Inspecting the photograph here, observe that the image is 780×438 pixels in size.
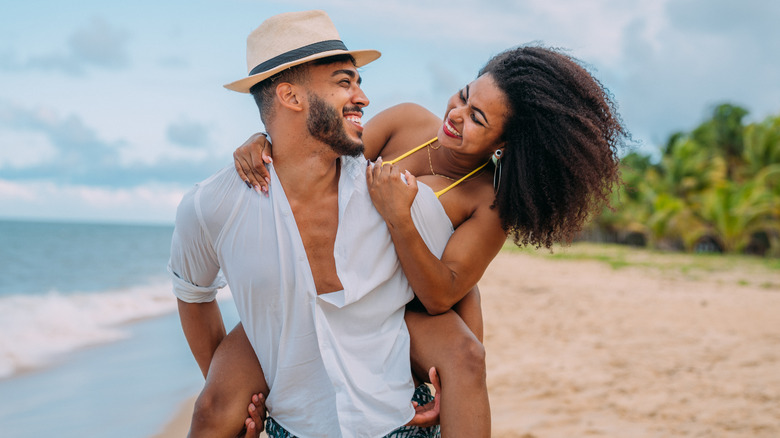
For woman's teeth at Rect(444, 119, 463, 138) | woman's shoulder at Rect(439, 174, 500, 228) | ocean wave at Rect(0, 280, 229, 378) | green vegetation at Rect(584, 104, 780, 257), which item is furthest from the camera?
green vegetation at Rect(584, 104, 780, 257)

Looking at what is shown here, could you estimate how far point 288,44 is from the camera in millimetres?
2668

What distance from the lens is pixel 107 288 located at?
18.5 metres

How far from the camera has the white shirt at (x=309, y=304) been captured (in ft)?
8.18

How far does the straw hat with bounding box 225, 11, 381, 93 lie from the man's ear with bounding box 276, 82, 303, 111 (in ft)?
0.23

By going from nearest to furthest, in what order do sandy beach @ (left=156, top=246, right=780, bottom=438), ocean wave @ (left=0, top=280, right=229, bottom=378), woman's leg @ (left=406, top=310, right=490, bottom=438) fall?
woman's leg @ (left=406, top=310, right=490, bottom=438)
sandy beach @ (left=156, top=246, right=780, bottom=438)
ocean wave @ (left=0, top=280, right=229, bottom=378)

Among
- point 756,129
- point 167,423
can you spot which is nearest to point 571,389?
point 167,423

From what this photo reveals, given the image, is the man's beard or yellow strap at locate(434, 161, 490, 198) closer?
the man's beard

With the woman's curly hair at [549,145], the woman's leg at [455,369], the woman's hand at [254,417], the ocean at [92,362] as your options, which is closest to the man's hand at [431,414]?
the woman's leg at [455,369]

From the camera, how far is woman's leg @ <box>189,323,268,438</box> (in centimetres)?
256

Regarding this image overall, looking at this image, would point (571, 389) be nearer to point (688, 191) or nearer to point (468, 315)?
point (468, 315)

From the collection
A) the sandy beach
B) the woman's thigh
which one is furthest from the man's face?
the sandy beach

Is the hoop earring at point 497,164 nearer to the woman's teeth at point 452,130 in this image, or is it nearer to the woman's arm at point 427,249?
the woman's teeth at point 452,130

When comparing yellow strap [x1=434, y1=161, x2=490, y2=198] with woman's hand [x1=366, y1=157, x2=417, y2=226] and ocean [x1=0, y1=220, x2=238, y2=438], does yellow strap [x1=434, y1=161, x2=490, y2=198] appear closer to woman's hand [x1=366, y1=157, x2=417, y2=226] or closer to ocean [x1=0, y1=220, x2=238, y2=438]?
woman's hand [x1=366, y1=157, x2=417, y2=226]

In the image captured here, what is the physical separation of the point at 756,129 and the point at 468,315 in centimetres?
3101
